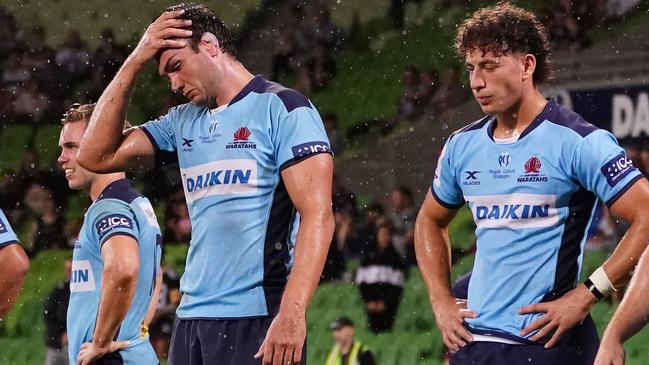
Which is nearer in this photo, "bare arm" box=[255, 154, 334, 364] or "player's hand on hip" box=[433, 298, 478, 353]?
"bare arm" box=[255, 154, 334, 364]

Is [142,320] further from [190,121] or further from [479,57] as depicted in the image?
[479,57]

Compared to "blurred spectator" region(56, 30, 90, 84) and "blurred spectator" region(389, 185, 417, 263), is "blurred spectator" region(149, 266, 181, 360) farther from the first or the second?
"blurred spectator" region(56, 30, 90, 84)

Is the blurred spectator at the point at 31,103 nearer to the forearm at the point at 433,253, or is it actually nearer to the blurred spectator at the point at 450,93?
the blurred spectator at the point at 450,93

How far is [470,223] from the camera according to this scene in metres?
10.4

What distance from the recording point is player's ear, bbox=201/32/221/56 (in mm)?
3574

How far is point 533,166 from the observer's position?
3.51 m

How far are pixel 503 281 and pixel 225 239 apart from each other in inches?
33.7

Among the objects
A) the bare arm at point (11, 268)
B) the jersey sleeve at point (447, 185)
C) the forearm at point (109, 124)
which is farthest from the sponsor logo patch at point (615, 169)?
the bare arm at point (11, 268)

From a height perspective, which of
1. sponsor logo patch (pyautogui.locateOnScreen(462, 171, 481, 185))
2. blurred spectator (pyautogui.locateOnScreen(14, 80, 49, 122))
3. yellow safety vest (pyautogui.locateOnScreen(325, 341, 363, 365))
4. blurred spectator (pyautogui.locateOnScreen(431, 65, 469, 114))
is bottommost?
yellow safety vest (pyautogui.locateOnScreen(325, 341, 363, 365))

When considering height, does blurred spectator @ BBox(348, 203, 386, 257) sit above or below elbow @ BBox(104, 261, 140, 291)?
above

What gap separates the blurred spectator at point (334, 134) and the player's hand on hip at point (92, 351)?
7.36 m

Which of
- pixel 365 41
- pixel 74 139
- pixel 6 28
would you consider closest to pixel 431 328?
pixel 365 41

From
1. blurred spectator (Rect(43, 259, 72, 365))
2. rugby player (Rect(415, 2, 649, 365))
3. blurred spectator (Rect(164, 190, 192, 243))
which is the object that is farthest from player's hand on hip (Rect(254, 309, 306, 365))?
blurred spectator (Rect(164, 190, 192, 243))

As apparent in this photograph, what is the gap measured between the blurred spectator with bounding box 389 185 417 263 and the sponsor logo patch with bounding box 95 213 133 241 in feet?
17.8
